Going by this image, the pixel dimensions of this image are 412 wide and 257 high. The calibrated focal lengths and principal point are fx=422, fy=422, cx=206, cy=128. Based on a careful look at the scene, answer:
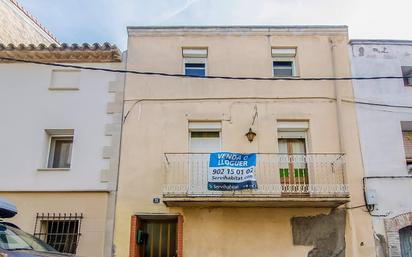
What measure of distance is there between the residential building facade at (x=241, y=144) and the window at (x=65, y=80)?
1.45 metres

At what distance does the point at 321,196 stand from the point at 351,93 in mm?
3217

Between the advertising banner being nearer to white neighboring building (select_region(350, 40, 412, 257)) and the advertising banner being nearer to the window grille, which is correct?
white neighboring building (select_region(350, 40, 412, 257))

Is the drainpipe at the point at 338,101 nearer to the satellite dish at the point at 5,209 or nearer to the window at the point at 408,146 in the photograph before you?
the window at the point at 408,146

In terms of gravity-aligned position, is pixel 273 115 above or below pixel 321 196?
above

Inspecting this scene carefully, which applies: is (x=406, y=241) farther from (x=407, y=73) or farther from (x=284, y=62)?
(x=284, y=62)

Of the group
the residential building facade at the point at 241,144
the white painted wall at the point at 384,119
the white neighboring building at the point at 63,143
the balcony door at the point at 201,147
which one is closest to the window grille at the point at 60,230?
the white neighboring building at the point at 63,143

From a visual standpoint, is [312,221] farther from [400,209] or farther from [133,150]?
[133,150]

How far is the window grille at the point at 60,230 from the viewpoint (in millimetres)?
10133

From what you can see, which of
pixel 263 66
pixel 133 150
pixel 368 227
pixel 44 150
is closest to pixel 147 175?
pixel 133 150

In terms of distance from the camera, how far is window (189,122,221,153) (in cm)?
1125

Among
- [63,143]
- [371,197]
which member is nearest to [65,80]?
[63,143]

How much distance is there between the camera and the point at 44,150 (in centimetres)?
A: 1102

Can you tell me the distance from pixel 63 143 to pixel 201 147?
3762mm

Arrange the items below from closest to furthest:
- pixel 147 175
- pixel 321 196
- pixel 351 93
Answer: pixel 321 196
pixel 147 175
pixel 351 93
